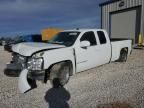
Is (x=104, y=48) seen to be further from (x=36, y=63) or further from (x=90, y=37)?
(x=36, y=63)

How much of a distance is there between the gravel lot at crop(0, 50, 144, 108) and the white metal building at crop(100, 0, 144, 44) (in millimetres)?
11528

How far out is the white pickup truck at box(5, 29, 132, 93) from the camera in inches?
201

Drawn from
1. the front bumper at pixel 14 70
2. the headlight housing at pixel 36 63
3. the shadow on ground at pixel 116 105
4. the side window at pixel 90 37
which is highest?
the side window at pixel 90 37

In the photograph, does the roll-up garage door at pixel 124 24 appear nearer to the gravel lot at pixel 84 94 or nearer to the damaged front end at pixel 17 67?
the gravel lot at pixel 84 94

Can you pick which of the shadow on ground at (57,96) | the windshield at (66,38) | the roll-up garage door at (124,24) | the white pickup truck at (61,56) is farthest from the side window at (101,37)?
the roll-up garage door at (124,24)

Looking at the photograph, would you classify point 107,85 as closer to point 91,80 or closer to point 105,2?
point 91,80

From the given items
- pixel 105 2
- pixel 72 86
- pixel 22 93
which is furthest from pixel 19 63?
pixel 105 2

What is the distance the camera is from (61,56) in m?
5.64

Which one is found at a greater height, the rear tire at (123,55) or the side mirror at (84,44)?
the side mirror at (84,44)

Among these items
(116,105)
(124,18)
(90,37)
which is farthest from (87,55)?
(124,18)

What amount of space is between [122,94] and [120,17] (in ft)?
50.1

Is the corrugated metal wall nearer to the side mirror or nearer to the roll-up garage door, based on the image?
the roll-up garage door

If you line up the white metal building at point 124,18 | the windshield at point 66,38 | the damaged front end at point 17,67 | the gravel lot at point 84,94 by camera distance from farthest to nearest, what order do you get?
the white metal building at point 124,18 < the windshield at point 66,38 < the damaged front end at point 17,67 < the gravel lot at point 84,94

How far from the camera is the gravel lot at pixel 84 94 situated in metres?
4.43
